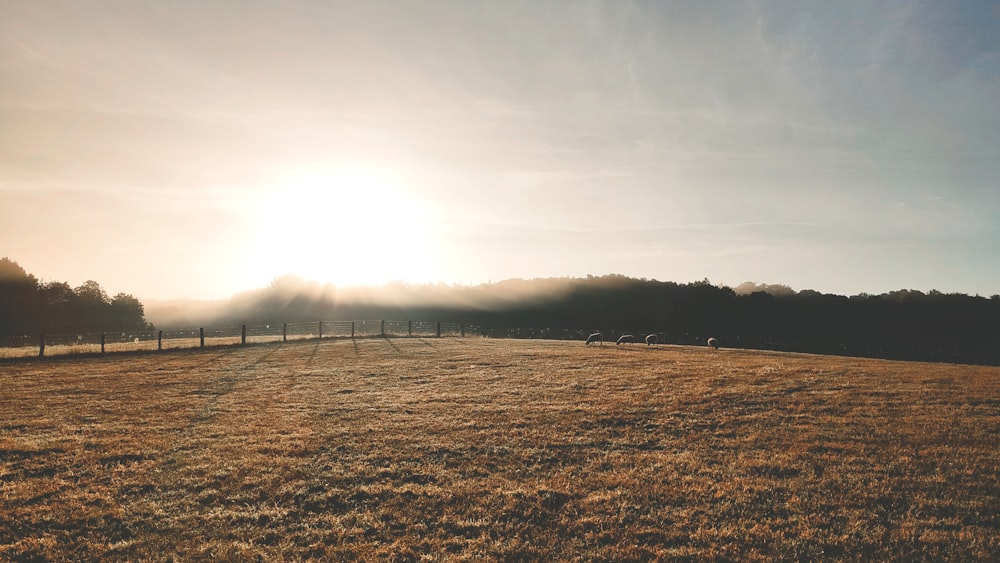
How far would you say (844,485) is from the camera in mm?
10625

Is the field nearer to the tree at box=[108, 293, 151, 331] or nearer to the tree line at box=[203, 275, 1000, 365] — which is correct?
the tree line at box=[203, 275, 1000, 365]

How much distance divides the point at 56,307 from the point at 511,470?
112 meters

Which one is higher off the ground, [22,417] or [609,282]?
[609,282]

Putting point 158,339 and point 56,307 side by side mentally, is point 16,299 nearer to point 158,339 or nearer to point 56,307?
point 56,307

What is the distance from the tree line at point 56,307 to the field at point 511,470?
79.2m

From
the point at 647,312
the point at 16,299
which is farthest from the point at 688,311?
the point at 16,299

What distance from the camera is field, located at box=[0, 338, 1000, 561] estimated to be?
841 centimetres

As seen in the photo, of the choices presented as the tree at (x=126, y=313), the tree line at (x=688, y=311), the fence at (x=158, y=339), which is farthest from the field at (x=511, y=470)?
the tree at (x=126, y=313)

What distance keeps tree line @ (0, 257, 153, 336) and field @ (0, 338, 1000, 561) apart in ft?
260

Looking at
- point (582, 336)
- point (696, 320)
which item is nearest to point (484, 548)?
point (582, 336)

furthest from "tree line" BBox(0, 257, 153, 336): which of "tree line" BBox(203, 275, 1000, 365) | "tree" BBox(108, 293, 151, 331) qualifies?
"tree line" BBox(203, 275, 1000, 365)

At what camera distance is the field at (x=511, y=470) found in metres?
8.41

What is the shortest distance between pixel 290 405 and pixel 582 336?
183 feet

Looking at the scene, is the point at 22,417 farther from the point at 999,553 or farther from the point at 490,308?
the point at 490,308
